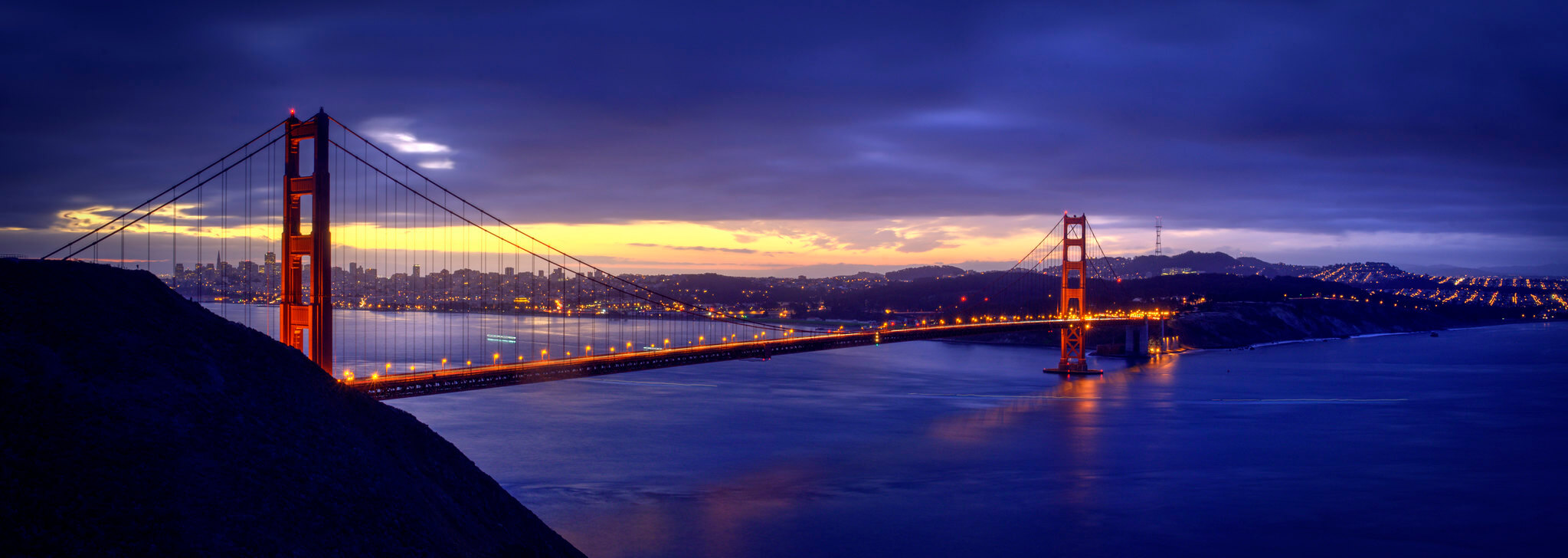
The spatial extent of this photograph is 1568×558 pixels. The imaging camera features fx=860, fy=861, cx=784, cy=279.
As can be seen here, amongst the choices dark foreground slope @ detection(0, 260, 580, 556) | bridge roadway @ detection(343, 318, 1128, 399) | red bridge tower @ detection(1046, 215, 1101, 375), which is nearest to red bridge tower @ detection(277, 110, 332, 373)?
bridge roadway @ detection(343, 318, 1128, 399)

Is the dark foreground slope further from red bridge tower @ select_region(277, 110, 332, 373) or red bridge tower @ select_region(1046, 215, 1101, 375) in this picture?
red bridge tower @ select_region(1046, 215, 1101, 375)

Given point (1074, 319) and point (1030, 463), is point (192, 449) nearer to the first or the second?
point (1030, 463)

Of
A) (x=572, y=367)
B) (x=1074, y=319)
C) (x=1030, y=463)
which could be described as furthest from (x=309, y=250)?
(x=1074, y=319)

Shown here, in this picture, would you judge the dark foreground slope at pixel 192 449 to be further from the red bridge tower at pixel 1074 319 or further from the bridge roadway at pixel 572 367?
the red bridge tower at pixel 1074 319

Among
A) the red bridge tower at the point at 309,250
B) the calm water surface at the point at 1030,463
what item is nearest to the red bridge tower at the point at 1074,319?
the calm water surface at the point at 1030,463

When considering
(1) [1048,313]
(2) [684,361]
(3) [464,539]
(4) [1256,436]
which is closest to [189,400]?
(3) [464,539]
